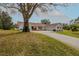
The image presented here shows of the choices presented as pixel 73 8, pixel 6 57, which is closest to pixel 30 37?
pixel 6 57

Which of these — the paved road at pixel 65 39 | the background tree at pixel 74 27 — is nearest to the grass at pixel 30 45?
the paved road at pixel 65 39

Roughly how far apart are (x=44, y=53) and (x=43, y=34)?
0.56ft

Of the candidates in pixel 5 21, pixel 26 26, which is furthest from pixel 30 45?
pixel 5 21

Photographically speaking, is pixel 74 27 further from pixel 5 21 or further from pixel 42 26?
pixel 5 21

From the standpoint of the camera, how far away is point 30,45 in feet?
7.20

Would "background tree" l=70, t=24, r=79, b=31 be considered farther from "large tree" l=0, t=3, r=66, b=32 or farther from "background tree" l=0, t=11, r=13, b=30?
"background tree" l=0, t=11, r=13, b=30

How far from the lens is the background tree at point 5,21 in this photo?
222 centimetres

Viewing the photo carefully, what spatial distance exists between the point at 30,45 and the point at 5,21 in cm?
29

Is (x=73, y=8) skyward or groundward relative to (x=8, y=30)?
skyward

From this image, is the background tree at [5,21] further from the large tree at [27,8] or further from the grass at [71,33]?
the grass at [71,33]

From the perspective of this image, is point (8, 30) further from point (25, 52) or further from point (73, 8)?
point (73, 8)

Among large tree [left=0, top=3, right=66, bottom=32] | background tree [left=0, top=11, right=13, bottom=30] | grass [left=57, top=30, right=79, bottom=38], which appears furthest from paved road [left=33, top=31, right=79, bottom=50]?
background tree [left=0, top=11, right=13, bottom=30]

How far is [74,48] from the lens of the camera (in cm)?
218

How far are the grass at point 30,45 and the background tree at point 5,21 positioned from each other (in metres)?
0.04
